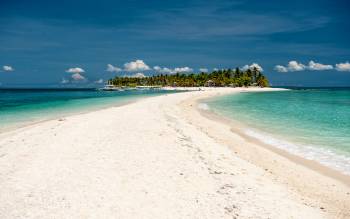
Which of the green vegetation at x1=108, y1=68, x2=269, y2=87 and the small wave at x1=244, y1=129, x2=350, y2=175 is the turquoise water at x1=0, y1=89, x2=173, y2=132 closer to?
the small wave at x1=244, y1=129, x2=350, y2=175

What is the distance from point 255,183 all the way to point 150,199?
2909 millimetres

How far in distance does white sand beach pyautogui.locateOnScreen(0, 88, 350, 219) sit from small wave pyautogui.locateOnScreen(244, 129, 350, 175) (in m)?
0.74

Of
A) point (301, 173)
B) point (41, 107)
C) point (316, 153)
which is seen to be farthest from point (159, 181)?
point (41, 107)

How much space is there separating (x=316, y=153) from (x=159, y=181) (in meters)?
7.45

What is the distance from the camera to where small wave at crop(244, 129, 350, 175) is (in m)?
11.0

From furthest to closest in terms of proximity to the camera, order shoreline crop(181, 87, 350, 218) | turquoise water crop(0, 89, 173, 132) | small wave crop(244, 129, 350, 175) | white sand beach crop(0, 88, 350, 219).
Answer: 1. turquoise water crop(0, 89, 173, 132)
2. small wave crop(244, 129, 350, 175)
3. shoreline crop(181, 87, 350, 218)
4. white sand beach crop(0, 88, 350, 219)

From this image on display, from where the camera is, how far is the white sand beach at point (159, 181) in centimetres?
676

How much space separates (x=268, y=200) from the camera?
725 centimetres

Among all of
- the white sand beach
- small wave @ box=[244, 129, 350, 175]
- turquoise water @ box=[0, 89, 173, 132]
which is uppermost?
the white sand beach

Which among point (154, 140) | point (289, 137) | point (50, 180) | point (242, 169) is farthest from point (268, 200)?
point (289, 137)

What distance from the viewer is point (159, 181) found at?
27.6 feet

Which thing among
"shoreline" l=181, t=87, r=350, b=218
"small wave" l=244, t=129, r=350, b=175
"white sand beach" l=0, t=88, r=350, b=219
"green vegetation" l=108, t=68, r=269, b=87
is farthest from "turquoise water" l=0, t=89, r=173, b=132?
"green vegetation" l=108, t=68, r=269, b=87

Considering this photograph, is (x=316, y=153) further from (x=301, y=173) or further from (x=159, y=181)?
(x=159, y=181)

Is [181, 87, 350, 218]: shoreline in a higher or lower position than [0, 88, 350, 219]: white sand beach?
lower
